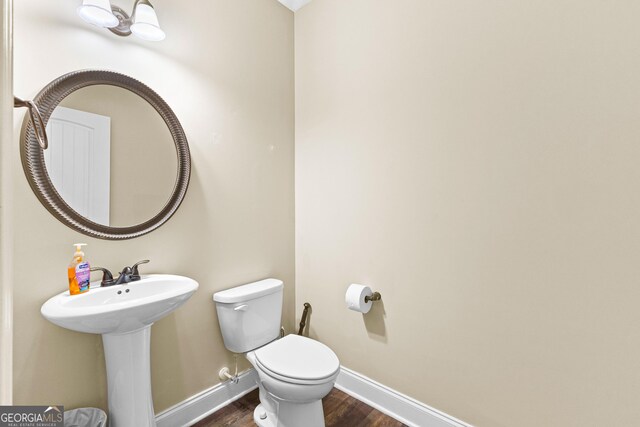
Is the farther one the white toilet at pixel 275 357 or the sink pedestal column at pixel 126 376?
the white toilet at pixel 275 357

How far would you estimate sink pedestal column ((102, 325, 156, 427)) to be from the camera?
119 cm

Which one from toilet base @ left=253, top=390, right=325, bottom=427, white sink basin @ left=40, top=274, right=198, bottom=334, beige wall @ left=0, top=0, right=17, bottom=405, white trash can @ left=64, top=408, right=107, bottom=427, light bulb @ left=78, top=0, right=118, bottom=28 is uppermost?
light bulb @ left=78, top=0, right=118, bottom=28

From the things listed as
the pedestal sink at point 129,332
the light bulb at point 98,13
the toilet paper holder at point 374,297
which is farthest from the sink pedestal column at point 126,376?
the light bulb at point 98,13

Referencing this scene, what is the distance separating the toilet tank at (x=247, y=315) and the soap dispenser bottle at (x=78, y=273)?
0.63 meters

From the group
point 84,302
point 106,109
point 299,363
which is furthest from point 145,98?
point 299,363

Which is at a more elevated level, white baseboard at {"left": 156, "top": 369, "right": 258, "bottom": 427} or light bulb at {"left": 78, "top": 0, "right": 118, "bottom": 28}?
light bulb at {"left": 78, "top": 0, "right": 118, "bottom": 28}

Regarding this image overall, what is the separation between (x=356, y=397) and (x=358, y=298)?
0.70 m

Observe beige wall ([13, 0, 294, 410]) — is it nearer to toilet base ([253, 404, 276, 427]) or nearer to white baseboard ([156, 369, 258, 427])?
white baseboard ([156, 369, 258, 427])

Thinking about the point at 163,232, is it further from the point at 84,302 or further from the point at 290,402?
the point at 290,402

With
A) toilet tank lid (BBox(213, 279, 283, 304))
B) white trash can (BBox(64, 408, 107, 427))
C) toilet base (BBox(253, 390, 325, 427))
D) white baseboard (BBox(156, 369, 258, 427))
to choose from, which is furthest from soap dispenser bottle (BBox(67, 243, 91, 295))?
toilet base (BBox(253, 390, 325, 427))

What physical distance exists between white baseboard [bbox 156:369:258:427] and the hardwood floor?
34 mm

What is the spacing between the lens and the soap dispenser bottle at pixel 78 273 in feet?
3.69

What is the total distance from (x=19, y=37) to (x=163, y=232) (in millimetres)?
939

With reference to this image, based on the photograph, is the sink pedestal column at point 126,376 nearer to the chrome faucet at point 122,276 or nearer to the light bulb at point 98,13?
the chrome faucet at point 122,276
